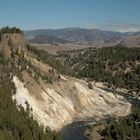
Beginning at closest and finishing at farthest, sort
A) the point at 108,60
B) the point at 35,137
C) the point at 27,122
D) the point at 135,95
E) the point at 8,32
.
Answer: the point at 35,137, the point at 27,122, the point at 8,32, the point at 135,95, the point at 108,60

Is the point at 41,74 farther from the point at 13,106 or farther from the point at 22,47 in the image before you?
the point at 13,106

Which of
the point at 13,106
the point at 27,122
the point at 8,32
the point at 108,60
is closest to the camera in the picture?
the point at 27,122

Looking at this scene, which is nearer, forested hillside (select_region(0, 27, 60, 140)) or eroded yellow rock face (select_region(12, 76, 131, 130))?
forested hillside (select_region(0, 27, 60, 140))

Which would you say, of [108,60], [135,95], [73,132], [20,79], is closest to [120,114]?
[73,132]

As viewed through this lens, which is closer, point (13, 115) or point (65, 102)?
point (13, 115)

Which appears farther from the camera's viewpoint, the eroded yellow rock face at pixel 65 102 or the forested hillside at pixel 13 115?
the eroded yellow rock face at pixel 65 102

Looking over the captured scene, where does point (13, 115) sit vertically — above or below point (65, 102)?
above

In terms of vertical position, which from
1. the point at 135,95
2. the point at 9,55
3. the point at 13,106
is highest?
the point at 9,55

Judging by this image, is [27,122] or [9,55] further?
[9,55]
